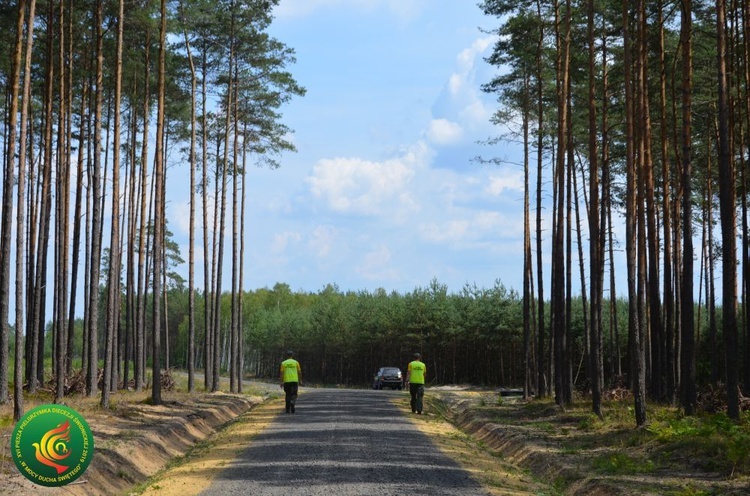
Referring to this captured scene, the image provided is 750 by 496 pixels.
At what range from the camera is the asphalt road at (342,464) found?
37.2 ft

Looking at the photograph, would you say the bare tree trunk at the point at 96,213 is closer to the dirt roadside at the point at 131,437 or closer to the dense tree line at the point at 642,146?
the dirt roadside at the point at 131,437

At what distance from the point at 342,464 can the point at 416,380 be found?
1189cm

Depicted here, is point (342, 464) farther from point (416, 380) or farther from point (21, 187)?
point (416, 380)

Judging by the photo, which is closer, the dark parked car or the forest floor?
the forest floor

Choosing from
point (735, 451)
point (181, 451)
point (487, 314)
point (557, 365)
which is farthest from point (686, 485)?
point (487, 314)

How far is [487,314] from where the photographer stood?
6669 centimetres

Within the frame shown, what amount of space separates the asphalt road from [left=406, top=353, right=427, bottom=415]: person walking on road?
333cm

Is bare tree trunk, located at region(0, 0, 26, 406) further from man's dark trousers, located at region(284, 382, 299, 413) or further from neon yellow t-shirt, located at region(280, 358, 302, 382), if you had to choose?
man's dark trousers, located at region(284, 382, 299, 413)

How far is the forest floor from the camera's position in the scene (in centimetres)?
1165

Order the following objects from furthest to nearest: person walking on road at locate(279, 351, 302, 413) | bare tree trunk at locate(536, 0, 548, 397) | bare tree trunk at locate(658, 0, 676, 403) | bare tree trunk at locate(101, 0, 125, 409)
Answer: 1. bare tree trunk at locate(536, 0, 548, 397)
2. person walking on road at locate(279, 351, 302, 413)
3. bare tree trunk at locate(658, 0, 676, 403)
4. bare tree trunk at locate(101, 0, 125, 409)

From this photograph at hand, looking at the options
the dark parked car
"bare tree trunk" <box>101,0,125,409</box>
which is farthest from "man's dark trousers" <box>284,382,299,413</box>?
the dark parked car

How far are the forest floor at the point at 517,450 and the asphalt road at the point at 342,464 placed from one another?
465 millimetres

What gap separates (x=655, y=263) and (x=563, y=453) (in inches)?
348

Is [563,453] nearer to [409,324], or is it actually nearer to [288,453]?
[288,453]
